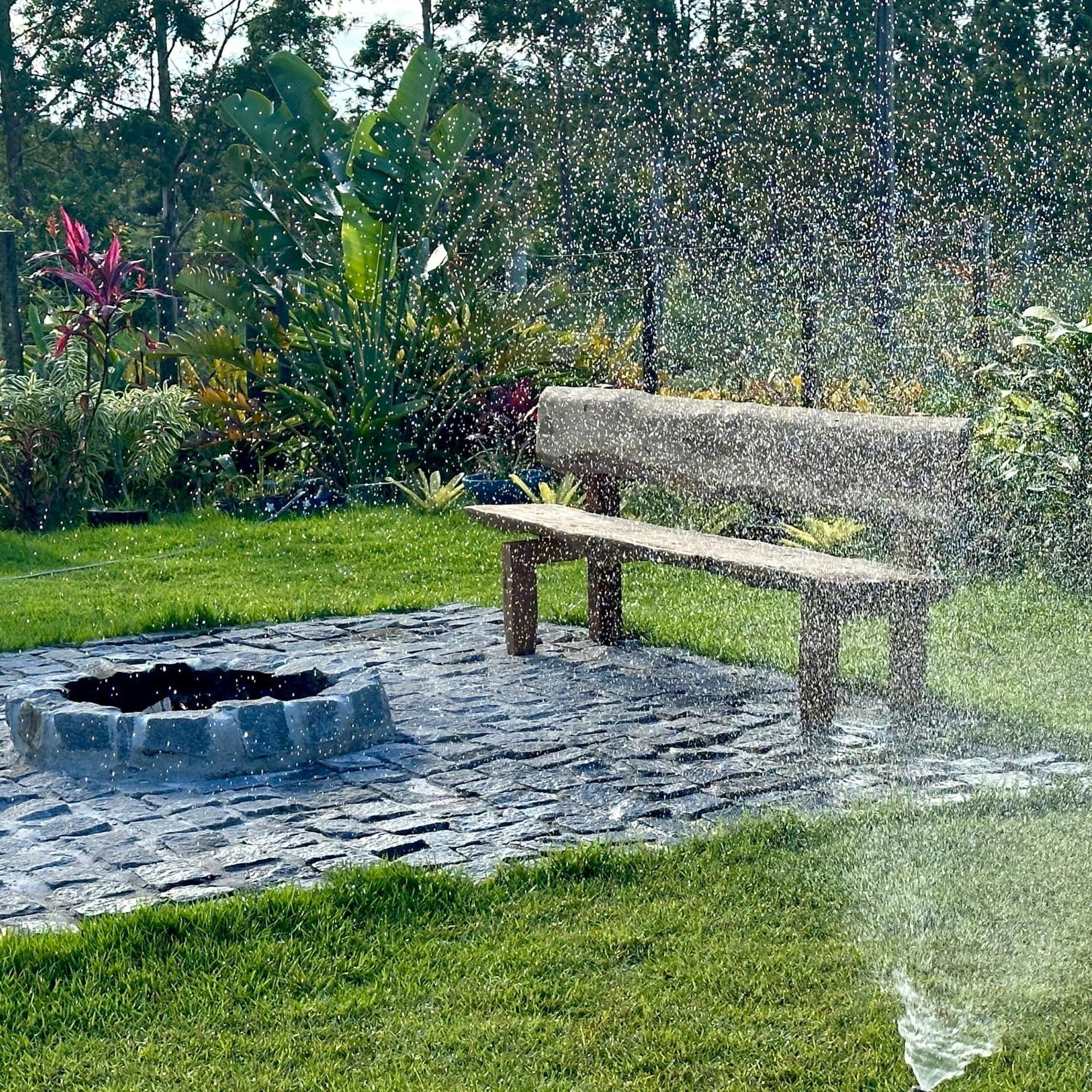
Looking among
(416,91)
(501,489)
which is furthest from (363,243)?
(501,489)

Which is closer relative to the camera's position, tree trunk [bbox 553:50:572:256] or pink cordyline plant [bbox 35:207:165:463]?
pink cordyline plant [bbox 35:207:165:463]

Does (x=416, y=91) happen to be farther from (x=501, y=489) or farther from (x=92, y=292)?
(x=501, y=489)

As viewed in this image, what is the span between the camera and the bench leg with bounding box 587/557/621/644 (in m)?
7.05

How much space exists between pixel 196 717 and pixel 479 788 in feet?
3.27

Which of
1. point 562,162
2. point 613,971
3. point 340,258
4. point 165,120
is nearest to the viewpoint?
point 613,971

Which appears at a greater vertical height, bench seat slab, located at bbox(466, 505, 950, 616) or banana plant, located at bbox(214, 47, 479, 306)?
banana plant, located at bbox(214, 47, 479, 306)

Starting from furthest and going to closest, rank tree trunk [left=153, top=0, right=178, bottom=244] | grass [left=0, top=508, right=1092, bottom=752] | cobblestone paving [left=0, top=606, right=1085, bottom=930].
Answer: tree trunk [left=153, top=0, right=178, bottom=244] < grass [left=0, top=508, right=1092, bottom=752] < cobblestone paving [left=0, top=606, right=1085, bottom=930]

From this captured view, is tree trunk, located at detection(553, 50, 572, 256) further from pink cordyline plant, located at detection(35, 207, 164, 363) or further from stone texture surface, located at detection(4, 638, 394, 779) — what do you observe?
stone texture surface, located at detection(4, 638, 394, 779)

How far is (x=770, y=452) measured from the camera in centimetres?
625

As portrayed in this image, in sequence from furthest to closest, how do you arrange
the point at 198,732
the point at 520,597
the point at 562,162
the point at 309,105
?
the point at 562,162
the point at 309,105
the point at 520,597
the point at 198,732

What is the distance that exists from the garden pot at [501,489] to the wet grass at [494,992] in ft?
24.7

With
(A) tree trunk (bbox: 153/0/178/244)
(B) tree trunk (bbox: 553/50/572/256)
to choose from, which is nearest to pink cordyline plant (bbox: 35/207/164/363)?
(B) tree trunk (bbox: 553/50/572/256)

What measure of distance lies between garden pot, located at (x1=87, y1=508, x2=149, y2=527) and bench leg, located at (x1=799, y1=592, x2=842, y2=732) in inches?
271

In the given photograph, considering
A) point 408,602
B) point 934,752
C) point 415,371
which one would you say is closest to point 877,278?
point 415,371
